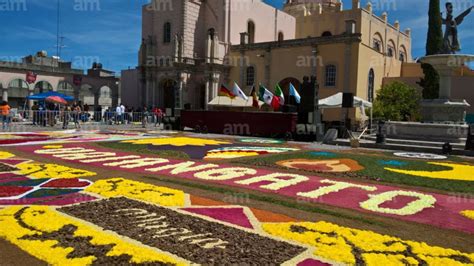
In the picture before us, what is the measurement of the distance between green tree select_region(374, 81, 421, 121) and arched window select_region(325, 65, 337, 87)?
4.69 m

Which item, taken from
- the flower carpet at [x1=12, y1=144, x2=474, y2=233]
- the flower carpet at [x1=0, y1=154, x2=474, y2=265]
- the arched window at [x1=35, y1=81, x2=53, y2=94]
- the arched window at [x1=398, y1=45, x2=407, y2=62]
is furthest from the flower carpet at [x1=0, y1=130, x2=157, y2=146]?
the arched window at [x1=398, y1=45, x2=407, y2=62]

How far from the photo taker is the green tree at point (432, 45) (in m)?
35.1

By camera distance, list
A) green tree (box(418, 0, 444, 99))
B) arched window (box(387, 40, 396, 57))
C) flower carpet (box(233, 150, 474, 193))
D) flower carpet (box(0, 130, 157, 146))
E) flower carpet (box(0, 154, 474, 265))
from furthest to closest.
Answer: arched window (box(387, 40, 396, 57)) → green tree (box(418, 0, 444, 99)) → flower carpet (box(0, 130, 157, 146)) → flower carpet (box(233, 150, 474, 193)) → flower carpet (box(0, 154, 474, 265))

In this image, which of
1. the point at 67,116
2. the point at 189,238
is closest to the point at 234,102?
the point at 67,116

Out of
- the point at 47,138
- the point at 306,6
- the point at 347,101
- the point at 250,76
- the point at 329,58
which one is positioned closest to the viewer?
the point at 47,138

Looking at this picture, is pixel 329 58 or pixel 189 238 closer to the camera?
pixel 189 238

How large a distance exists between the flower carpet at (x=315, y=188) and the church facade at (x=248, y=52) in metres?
24.7

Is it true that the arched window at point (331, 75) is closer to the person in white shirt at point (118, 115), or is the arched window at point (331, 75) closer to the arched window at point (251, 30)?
the arched window at point (251, 30)

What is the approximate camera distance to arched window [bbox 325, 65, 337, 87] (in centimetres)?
3384

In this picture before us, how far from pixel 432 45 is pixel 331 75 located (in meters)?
10.3

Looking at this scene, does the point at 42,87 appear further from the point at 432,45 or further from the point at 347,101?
the point at 432,45

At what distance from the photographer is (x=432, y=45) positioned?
35.4 meters

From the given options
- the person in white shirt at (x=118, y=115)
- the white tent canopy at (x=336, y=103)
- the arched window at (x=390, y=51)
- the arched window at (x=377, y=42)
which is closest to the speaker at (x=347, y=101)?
the white tent canopy at (x=336, y=103)

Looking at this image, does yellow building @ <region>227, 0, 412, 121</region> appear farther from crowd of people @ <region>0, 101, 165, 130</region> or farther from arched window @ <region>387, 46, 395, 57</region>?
crowd of people @ <region>0, 101, 165, 130</region>
